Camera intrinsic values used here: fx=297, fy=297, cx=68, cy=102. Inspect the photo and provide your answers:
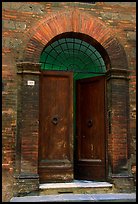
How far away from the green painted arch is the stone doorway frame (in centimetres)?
47

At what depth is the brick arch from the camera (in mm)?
7434

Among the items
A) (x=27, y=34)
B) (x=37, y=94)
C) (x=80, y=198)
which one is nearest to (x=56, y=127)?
(x=37, y=94)

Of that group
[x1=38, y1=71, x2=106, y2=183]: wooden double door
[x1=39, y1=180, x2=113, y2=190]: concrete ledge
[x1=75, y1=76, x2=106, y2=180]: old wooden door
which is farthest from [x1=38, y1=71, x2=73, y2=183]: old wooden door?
[x1=75, y1=76, x2=106, y2=180]: old wooden door

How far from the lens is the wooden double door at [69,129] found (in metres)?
7.46

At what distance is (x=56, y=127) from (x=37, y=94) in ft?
3.29

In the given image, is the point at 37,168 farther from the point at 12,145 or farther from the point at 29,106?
the point at 29,106

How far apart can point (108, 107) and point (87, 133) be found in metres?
0.95

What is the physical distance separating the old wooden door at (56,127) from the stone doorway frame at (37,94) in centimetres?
37

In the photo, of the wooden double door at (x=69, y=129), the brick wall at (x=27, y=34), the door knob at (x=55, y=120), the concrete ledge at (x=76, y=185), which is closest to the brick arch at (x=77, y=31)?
the brick wall at (x=27, y=34)

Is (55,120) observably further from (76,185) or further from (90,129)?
(76,185)

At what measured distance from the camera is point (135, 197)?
6.95 m

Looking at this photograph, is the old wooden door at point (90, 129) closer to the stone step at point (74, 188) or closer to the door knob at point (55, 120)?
the stone step at point (74, 188)

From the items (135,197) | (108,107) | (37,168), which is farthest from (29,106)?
(135,197)

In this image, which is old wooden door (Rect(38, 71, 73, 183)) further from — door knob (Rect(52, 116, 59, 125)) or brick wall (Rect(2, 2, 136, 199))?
brick wall (Rect(2, 2, 136, 199))
